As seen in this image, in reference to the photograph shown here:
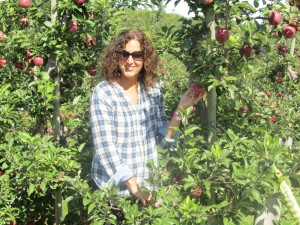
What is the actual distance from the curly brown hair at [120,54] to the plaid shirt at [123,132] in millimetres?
58

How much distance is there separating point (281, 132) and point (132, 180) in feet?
3.03

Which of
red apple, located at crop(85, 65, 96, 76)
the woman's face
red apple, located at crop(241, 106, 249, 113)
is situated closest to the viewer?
the woman's face

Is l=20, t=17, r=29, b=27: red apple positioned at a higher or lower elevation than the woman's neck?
higher

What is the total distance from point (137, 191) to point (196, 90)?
0.54 m

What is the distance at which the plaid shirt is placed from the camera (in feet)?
7.45

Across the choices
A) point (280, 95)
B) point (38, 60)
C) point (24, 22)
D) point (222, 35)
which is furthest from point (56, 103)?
point (280, 95)

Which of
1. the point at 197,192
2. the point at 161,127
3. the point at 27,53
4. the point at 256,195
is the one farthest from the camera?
the point at 27,53

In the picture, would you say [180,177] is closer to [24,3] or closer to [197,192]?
[197,192]

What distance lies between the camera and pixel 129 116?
238cm

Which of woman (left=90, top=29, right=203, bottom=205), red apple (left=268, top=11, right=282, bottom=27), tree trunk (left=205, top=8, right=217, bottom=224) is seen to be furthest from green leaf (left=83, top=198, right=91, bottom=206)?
red apple (left=268, top=11, right=282, bottom=27)

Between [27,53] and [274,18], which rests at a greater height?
[274,18]

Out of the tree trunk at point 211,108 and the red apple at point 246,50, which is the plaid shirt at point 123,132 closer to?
the tree trunk at point 211,108

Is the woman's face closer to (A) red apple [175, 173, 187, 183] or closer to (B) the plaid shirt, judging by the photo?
(B) the plaid shirt

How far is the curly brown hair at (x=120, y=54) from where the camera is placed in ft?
7.99
